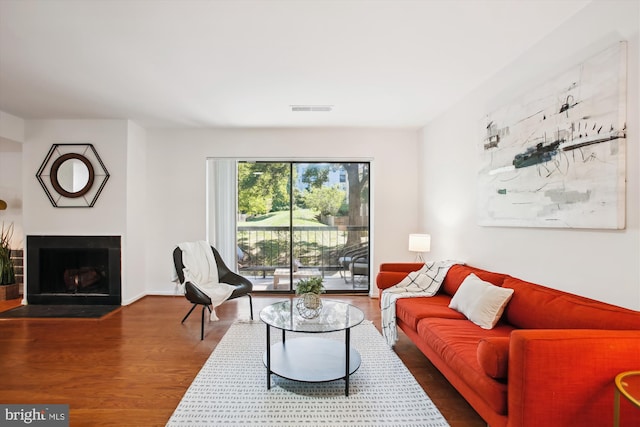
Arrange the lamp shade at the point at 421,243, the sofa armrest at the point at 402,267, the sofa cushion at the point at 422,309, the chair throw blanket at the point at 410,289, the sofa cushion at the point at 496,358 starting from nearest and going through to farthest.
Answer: the sofa cushion at the point at 496,358 < the sofa cushion at the point at 422,309 < the chair throw blanket at the point at 410,289 < the sofa armrest at the point at 402,267 < the lamp shade at the point at 421,243

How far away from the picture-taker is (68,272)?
14.4 ft

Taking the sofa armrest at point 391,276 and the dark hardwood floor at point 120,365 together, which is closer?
the dark hardwood floor at point 120,365

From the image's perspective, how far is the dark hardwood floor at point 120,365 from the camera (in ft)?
6.66

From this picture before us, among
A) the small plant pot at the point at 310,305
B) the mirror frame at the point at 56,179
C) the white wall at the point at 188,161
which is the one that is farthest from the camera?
the white wall at the point at 188,161

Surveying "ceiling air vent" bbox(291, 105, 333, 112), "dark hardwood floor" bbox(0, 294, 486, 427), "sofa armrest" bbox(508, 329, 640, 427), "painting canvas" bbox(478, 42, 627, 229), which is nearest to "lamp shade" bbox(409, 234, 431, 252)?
"dark hardwood floor" bbox(0, 294, 486, 427)

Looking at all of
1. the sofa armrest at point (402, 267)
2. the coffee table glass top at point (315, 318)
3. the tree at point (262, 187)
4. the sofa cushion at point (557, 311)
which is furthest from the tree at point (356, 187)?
the sofa cushion at point (557, 311)

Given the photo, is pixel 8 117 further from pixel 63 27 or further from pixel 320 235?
pixel 320 235

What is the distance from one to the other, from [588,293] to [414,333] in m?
1.16

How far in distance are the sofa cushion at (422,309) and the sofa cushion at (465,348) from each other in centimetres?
9

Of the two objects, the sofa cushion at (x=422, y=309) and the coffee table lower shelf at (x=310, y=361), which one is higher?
the sofa cushion at (x=422, y=309)

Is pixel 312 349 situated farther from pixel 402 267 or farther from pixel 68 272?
pixel 68 272

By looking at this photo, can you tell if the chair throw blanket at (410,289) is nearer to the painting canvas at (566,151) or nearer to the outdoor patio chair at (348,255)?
the painting canvas at (566,151)

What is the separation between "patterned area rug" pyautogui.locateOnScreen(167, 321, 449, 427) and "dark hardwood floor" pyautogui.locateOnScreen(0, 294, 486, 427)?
113 mm

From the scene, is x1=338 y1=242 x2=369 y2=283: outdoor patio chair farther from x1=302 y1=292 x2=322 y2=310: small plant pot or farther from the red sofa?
the red sofa
